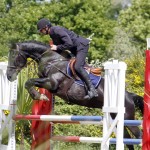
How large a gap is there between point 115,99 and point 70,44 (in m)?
2.22

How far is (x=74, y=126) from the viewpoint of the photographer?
12.2 m

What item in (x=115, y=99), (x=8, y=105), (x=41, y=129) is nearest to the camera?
(x=115, y=99)

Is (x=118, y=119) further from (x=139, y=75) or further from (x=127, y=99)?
(x=139, y=75)

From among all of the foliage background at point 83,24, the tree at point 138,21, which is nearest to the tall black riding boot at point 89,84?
the foliage background at point 83,24

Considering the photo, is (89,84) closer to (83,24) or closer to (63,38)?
(63,38)

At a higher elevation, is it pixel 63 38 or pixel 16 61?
pixel 63 38

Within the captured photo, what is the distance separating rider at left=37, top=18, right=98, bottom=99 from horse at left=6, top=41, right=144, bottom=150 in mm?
155

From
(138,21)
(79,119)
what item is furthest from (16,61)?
(138,21)

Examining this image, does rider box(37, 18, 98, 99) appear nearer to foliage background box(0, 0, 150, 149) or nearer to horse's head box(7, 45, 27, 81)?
horse's head box(7, 45, 27, 81)

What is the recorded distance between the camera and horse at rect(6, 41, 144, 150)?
939cm

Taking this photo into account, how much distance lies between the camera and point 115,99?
7.18 meters

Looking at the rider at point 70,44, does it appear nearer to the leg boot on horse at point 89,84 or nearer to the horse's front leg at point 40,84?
the leg boot on horse at point 89,84

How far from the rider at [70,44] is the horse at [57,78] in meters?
0.15

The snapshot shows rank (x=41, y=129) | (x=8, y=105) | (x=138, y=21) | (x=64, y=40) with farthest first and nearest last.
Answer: (x=138, y=21)
(x=64, y=40)
(x=41, y=129)
(x=8, y=105)
